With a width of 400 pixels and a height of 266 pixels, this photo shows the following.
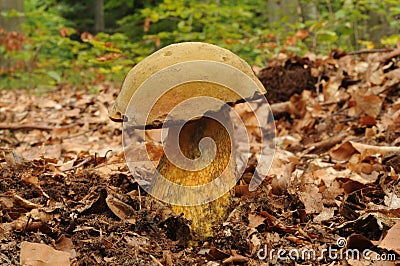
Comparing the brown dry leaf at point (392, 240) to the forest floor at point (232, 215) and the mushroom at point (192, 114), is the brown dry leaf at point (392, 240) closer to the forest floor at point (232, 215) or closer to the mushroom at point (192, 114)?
the forest floor at point (232, 215)

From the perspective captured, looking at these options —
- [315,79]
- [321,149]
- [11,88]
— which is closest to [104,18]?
[11,88]

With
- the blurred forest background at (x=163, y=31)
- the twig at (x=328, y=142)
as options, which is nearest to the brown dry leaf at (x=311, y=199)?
the twig at (x=328, y=142)

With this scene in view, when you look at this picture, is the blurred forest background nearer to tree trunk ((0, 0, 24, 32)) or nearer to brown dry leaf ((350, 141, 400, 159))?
tree trunk ((0, 0, 24, 32))

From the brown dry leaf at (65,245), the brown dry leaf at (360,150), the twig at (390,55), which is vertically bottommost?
the brown dry leaf at (360,150)

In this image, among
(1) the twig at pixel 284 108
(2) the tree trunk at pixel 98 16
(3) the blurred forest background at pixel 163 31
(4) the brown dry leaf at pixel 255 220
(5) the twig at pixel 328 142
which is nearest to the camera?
(4) the brown dry leaf at pixel 255 220

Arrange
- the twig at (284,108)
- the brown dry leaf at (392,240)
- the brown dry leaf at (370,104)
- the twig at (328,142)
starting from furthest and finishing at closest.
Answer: the twig at (284,108), the brown dry leaf at (370,104), the twig at (328,142), the brown dry leaf at (392,240)

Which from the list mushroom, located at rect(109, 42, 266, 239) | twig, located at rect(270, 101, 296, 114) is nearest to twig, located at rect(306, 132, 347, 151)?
twig, located at rect(270, 101, 296, 114)
